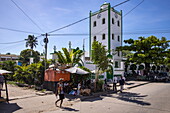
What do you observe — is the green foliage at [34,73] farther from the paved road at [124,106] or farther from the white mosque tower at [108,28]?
the white mosque tower at [108,28]

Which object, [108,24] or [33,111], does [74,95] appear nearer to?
[33,111]

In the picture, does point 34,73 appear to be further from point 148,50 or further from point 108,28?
point 148,50

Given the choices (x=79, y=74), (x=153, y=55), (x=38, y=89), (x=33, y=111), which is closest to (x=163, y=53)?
(x=153, y=55)

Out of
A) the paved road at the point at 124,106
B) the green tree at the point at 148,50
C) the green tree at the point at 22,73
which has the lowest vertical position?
the paved road at the point at 124,106

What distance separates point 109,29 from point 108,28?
254mm

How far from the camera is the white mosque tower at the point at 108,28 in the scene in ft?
84.1

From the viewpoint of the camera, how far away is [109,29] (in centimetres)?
2552

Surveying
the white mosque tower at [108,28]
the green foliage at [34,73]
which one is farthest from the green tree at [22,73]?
the white mosque tower at [108,28]

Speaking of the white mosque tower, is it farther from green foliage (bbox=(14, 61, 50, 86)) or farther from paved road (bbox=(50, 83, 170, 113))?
paved road (bbox=(50, 83, 170, 113))

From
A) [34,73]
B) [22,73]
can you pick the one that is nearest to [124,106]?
[34,73]

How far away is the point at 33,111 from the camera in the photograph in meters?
7.90

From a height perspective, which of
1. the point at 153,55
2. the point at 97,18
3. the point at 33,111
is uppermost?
the point at 97,18

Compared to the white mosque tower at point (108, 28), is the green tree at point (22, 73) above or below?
below

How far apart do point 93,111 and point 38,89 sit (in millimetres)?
8726
